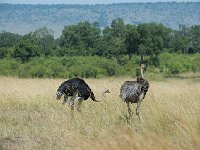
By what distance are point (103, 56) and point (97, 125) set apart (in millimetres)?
41086

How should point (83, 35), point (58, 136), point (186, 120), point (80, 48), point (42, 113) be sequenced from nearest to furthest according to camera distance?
1. point (186, 120)
2. point (58, 136)
3. point (42, 113)
4. point (80, 48)
5. point (83, 35)

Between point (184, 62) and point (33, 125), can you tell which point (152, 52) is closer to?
point (184, 62)

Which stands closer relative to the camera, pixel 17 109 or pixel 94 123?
pixel 94 123

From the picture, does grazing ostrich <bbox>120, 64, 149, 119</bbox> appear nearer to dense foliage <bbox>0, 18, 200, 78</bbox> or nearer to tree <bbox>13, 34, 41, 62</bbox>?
dense foliage <bbox>0, 18, 200, 78</bbox>

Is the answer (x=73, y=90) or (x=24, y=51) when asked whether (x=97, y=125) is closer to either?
(x=73, y=90)

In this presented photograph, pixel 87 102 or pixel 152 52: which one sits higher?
pixel 87 102

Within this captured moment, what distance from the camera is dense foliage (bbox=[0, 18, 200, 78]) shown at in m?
33.5

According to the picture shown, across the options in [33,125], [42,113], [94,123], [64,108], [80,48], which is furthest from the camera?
[80,48]

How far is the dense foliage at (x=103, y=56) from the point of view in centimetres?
3347

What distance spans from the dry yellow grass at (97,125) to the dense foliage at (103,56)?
19.7m

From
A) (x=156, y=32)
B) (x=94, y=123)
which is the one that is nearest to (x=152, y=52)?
(x=156, y=32)

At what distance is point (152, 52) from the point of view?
47469mm

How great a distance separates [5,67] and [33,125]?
26.3 meters

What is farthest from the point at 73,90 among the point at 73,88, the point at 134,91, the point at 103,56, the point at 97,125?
the point at 103,56
